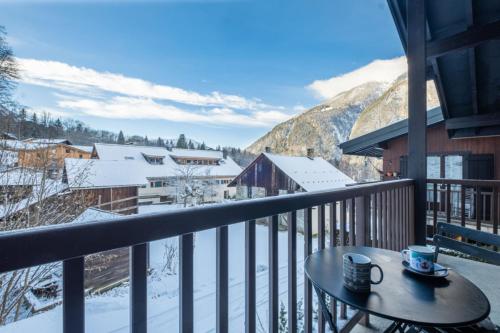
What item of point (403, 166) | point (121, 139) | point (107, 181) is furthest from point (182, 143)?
point (403, 166)

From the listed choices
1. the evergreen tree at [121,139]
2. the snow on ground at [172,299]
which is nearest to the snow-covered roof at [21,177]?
the evergreen tree at [121,139]

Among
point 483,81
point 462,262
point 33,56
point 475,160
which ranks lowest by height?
point 462,262

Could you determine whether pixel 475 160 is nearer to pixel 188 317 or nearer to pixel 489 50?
pixel 489 50

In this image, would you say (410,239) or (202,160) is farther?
(202,160)

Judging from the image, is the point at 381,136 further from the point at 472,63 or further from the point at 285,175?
the point at 285,175

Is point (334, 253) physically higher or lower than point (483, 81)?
lower

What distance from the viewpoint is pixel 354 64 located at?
12242 millimetres

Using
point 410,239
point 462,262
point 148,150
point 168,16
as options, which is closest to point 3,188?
point 148,150

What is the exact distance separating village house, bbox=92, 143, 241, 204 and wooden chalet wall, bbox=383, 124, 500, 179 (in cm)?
509

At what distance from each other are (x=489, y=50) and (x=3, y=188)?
727cm

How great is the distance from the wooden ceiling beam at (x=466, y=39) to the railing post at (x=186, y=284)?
9.80ft

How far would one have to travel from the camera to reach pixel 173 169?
917 centimetres

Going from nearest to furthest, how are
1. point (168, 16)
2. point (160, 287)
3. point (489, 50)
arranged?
point (160, 287), point (489, 50), point (168, 16)

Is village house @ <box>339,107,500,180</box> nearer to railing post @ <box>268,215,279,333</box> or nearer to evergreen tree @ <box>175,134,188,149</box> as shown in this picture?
evergreen tree @ <box>175,134,188,149</box>
